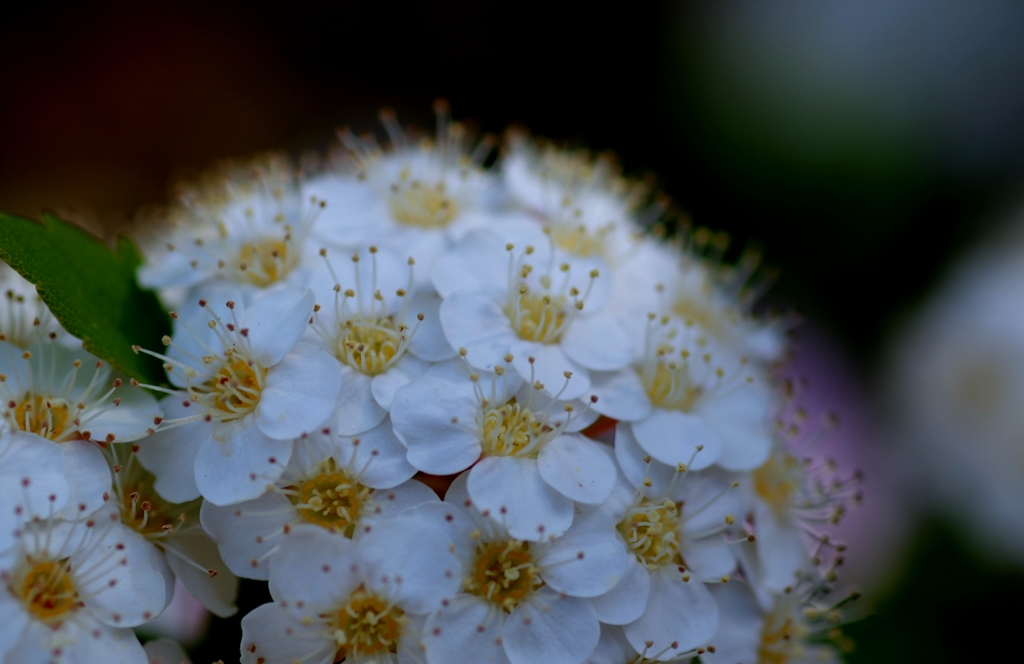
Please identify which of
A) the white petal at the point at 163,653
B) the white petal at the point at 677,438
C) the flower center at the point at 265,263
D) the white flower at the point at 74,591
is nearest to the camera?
the white flower at the point at 74,591

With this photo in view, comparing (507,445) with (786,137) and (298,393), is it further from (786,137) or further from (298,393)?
(786,137)

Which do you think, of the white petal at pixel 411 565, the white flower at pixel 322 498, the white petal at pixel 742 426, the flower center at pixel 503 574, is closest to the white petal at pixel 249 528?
the white flower at pixel 322 498

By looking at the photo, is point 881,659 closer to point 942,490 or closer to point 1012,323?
point 942,490

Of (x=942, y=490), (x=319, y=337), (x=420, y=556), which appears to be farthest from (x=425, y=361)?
(x=942, y=490)

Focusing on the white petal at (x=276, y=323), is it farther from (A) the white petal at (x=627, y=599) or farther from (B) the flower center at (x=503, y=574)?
(A) the white petal at (x=627, y=599)

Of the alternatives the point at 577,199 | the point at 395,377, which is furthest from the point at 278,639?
the point at 577,199

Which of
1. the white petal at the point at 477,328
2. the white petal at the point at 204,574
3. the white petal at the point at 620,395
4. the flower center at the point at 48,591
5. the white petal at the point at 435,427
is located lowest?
the white petal at the point at 204,574
